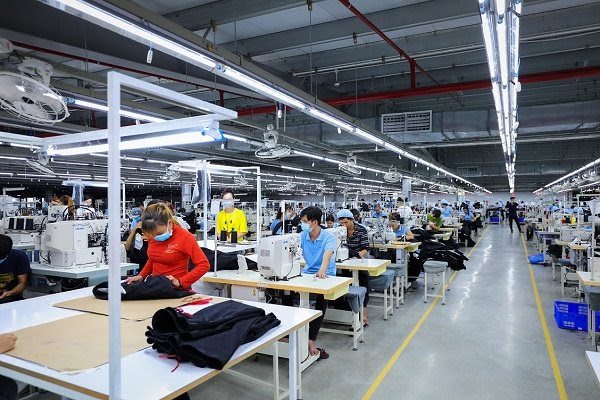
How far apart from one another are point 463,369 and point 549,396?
27.2 inches

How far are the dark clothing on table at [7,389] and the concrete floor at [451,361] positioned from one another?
142cm

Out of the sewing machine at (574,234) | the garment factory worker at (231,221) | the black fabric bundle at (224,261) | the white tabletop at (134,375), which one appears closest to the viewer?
the white tabletop at (134,375)

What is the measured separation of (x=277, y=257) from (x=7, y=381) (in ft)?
6.86

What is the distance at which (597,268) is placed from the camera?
4219 millimetres

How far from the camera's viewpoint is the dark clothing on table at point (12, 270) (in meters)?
3.82

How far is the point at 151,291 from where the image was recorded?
273 cm

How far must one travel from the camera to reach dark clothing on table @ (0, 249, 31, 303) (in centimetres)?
382

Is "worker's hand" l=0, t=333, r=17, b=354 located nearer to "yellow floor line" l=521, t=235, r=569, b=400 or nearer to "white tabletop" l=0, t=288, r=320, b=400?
"white tabletop" l=0, t=288, r=320, b=400

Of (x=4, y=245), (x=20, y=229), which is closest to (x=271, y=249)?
(x=4, y=245)

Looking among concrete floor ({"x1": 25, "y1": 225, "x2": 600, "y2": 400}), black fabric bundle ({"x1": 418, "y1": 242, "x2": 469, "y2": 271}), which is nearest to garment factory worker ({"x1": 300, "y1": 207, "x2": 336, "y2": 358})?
concrete floor ({"x1": 25, "y1": 225, "x2": 600, "y2": 400})

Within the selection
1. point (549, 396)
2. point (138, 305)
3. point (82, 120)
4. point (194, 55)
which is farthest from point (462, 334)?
point (82, 120)

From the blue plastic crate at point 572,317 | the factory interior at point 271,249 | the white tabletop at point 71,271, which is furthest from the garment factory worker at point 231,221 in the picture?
the blue plastic crate at point 572,317

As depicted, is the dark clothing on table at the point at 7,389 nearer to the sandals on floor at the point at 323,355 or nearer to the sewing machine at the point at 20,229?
the sandals on floor at the point at 323,355

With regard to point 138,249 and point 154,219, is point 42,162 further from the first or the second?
point 154,219
